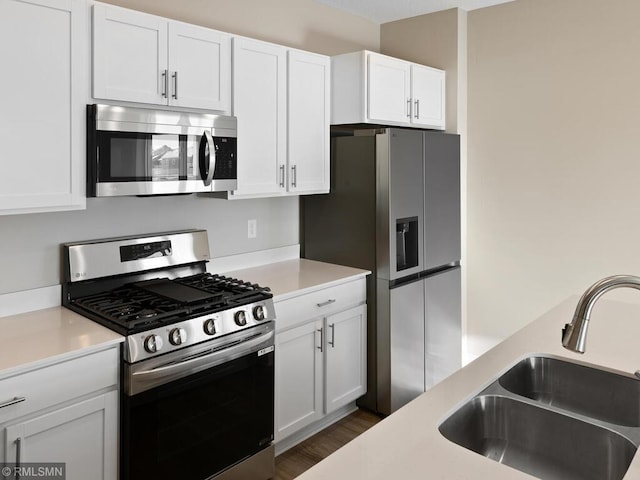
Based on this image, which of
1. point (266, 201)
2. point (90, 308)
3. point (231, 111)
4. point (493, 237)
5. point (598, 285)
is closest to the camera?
point (598, 285)

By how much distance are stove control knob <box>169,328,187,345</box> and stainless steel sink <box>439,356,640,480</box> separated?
1.14 metres

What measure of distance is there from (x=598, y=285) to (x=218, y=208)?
7.46 ft

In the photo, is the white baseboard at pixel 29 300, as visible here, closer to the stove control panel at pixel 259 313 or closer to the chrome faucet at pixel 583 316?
the stove control panel at pixel 259 313

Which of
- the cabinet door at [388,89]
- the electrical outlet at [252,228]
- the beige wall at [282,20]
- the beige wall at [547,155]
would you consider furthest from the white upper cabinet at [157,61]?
the beige wall at [547,155]

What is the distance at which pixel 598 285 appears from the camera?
1.13 m

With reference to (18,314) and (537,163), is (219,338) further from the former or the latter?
(537,163)

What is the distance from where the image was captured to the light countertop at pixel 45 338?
173 centimetres

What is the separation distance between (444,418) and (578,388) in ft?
1.94

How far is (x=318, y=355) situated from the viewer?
2.89 metres

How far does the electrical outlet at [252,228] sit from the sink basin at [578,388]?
1.92 m

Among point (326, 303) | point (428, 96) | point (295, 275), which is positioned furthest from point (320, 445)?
point (428, 96)

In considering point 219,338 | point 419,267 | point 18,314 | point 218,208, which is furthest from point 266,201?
point 18,314

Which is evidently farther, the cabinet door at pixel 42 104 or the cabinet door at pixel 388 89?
the cabinet door at pixel 388 89

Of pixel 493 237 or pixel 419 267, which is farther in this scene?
pixel 493 237
